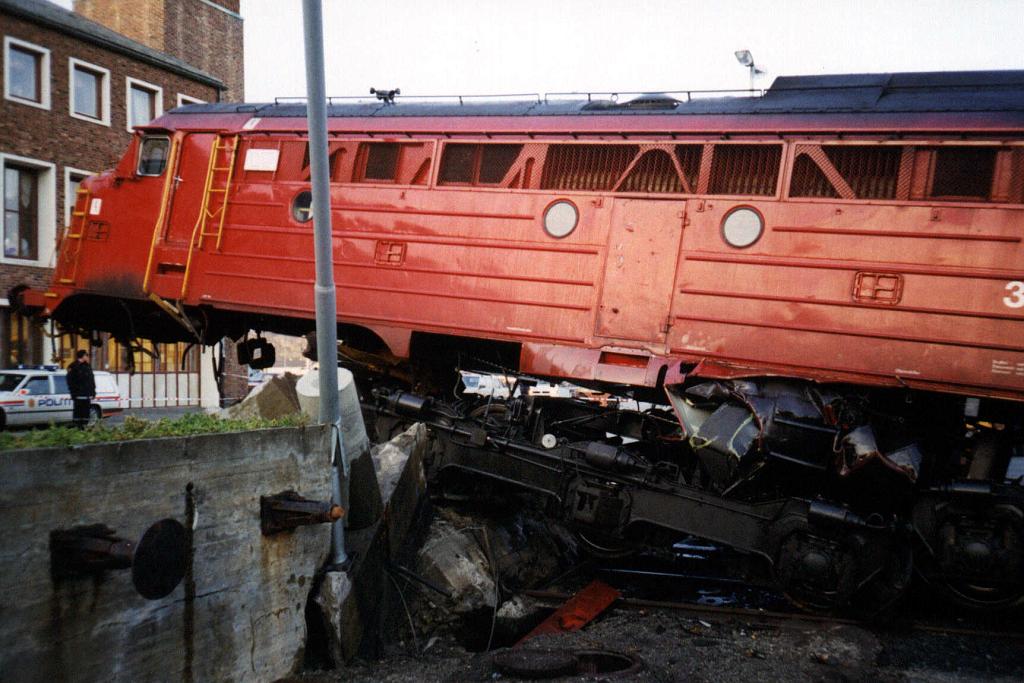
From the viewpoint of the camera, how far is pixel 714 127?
8133 mm

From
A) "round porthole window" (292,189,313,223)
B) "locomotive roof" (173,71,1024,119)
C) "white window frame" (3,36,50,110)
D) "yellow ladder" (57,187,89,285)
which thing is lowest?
"yellow ladder" (57,187,89,285)

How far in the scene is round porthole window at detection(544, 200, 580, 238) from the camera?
844cm

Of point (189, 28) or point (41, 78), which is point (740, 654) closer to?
point (41, 78)

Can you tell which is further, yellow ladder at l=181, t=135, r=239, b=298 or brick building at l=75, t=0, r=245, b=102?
brick building at l=75, t=0, r=245, b=102

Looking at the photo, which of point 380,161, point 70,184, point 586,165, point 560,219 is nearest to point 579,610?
point 560,219

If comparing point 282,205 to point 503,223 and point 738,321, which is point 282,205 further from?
point 738,321

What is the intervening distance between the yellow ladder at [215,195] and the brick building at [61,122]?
869 centimetres

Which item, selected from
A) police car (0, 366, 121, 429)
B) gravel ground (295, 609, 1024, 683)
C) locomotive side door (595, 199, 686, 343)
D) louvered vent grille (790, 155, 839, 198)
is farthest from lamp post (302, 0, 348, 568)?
police car (0, 366, 121, 429)

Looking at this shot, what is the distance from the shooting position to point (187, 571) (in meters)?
5.31

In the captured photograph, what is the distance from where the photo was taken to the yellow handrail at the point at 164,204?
1008cm

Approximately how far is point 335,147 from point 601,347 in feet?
13.3

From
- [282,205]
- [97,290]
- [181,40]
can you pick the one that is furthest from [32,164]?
Result: [282,205]

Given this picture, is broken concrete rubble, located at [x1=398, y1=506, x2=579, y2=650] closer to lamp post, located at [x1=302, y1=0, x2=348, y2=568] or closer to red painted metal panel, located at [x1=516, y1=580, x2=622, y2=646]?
red painted metal panel, located at [x1=516, y1=580, x2=622, y2=646]

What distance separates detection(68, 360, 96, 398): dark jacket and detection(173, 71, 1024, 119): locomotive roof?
8570 mm
